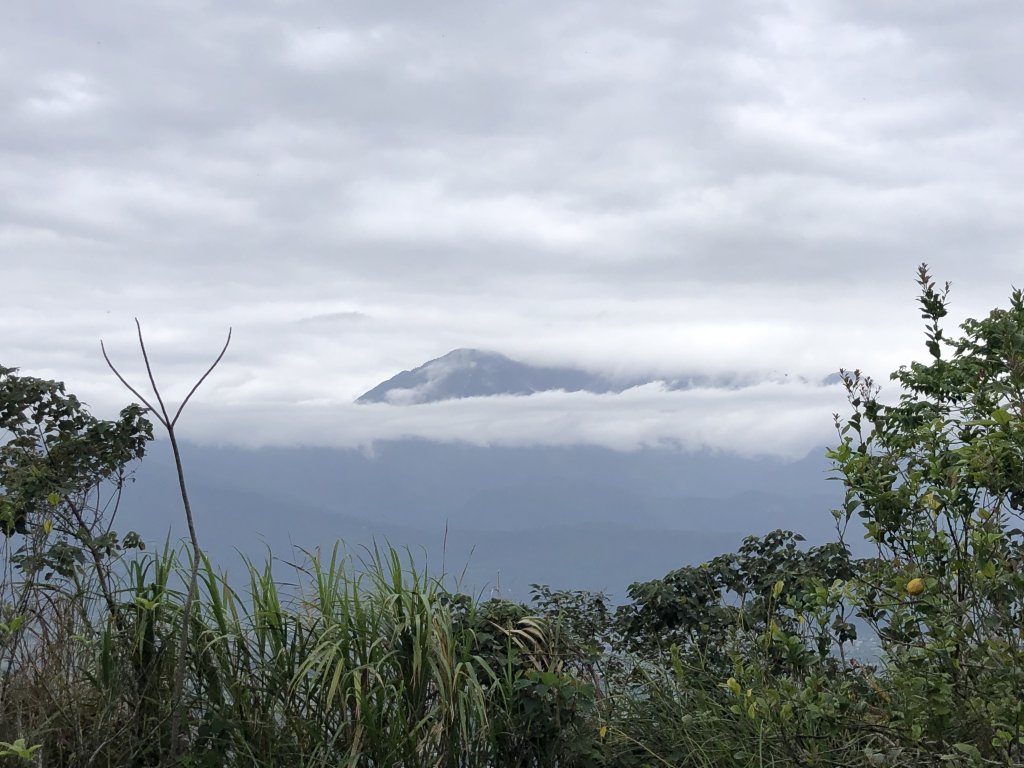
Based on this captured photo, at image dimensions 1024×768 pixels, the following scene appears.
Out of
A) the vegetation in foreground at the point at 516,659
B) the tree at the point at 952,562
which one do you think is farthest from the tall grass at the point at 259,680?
the tree at the point at 952,562

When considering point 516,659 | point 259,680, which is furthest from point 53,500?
point 516,659

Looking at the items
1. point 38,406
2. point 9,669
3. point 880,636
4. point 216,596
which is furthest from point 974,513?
point 38,406

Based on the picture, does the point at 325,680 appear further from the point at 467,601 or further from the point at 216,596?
the point at 467,601

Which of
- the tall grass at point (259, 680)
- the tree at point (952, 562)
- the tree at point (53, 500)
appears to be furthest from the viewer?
the tree at point (53, 500)

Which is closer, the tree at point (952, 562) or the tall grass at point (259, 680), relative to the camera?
the tree at point (952, 562)

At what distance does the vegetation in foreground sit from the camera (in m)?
3.58

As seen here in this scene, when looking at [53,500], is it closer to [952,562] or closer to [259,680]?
[259,680]

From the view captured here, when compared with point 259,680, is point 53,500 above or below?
above

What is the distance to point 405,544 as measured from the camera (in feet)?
16.3

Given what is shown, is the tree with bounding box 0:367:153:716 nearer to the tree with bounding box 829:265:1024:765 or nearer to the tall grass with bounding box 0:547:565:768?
the tall grass with bounding box 0:547:565:768

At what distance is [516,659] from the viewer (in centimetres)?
491

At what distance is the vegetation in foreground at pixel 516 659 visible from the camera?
3578mm

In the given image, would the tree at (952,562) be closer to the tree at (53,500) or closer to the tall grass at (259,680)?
the tall grass at (259,680)

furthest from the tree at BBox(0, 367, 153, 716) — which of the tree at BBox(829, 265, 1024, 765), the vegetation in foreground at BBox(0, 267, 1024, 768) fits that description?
the tree at BBox(829, 265, 1024, 765)
